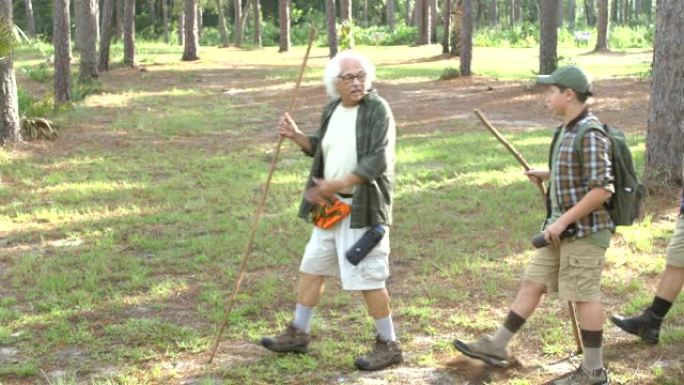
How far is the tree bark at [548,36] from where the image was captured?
65.6 feet

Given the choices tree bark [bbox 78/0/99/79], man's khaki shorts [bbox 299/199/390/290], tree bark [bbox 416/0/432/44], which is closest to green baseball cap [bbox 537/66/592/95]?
man's khaki shorts [bbox 299/199/390/290]

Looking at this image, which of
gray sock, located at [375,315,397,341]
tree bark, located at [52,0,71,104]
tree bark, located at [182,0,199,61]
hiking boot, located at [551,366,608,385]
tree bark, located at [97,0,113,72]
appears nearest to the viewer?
hiking boot, located at [551,366,608,385]

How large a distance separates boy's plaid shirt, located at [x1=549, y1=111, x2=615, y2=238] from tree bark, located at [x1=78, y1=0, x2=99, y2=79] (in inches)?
728

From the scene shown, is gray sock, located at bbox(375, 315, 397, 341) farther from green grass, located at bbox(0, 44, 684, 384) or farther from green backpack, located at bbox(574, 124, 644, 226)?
green backpack, located at bbox(574, 124, 644, 226)

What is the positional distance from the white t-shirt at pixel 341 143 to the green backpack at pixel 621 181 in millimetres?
1212

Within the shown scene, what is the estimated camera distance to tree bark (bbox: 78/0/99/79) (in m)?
21.3

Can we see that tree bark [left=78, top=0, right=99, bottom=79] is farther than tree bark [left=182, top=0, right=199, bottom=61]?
No

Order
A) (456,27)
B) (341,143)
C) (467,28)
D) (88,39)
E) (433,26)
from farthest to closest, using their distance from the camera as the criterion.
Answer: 1. (433,26)
2. (456,27)
3. (467,28)
4. (88,39)
5. (341,143)

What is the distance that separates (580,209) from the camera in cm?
445

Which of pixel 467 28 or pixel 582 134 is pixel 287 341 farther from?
pixel 467 28

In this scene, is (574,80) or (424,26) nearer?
(574,80)

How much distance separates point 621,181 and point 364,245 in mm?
1380

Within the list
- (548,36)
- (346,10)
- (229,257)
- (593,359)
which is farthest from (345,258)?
(346,10)

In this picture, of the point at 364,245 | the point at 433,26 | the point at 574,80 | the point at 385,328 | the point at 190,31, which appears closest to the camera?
the point at 574,80
